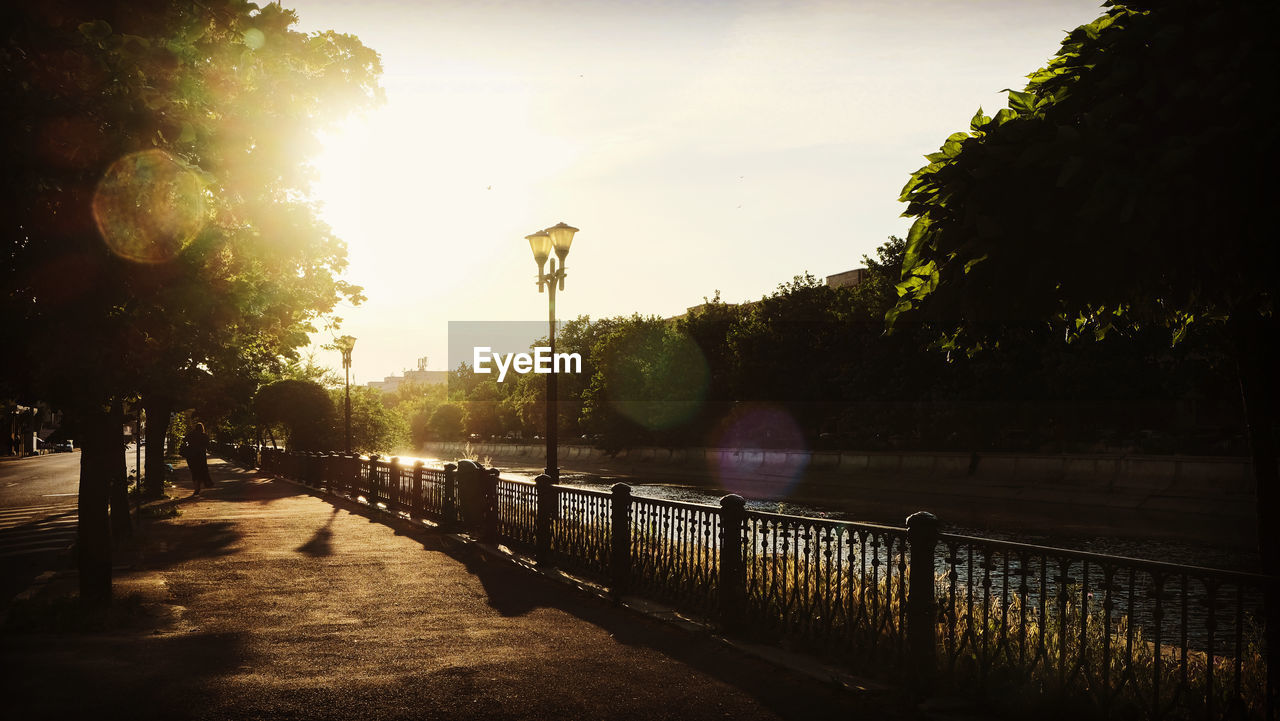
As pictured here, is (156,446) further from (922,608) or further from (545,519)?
(922,608)

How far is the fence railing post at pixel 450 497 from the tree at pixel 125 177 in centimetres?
738

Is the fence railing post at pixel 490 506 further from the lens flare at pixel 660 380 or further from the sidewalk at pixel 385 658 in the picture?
the lens flare at pixel 660 380

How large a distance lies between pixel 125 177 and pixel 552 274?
9278mm

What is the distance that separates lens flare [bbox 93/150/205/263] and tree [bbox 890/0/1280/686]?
5.94m

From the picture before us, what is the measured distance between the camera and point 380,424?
44.9 meters

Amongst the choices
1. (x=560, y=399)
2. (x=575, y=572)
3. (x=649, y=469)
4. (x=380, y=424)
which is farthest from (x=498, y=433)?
(x=575, y=572)

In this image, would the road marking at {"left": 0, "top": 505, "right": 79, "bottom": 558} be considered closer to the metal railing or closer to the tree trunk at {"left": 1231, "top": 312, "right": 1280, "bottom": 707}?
the metal railing

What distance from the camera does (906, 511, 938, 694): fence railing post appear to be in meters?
6.09

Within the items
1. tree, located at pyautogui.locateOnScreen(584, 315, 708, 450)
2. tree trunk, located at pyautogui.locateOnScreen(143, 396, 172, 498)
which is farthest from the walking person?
tree, located at pyautogui.locateOnScreen(584, 315, 708, 450)

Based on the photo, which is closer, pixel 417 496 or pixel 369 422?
pixel 417 496

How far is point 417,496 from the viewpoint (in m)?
19.3

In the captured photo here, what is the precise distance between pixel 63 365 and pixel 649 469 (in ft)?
172

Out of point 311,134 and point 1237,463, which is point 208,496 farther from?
point 1237,463

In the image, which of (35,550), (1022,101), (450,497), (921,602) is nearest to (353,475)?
(450,497)
